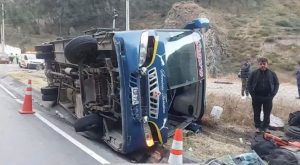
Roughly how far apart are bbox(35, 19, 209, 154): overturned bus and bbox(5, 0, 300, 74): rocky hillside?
2716 cm

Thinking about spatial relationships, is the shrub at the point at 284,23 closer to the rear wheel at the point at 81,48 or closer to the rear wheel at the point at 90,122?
the rear wheel at the point at 81,48

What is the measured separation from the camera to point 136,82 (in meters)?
7.58

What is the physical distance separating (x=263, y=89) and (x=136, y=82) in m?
3.23

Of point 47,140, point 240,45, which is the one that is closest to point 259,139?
point 47,140

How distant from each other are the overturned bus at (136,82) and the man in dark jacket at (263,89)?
1134 mm

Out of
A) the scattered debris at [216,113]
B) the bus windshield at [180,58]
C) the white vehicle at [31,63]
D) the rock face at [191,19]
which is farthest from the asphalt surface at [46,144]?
the white vehicle at [31,63]

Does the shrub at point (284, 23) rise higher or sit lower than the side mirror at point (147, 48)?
higher

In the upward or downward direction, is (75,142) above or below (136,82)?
below

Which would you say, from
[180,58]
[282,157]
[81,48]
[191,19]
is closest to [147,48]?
[180,58]

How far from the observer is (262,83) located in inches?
380

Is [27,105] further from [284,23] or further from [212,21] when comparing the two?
[284,23]

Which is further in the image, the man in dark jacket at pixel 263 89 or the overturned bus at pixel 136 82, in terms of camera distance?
the man in dark jacket at pixel 263 89

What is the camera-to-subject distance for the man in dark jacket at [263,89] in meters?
9.62

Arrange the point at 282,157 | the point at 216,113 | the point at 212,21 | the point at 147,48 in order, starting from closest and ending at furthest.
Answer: the point at 282,157 < the point at 147,48 < the point at 216,113 < the point at 212,21
